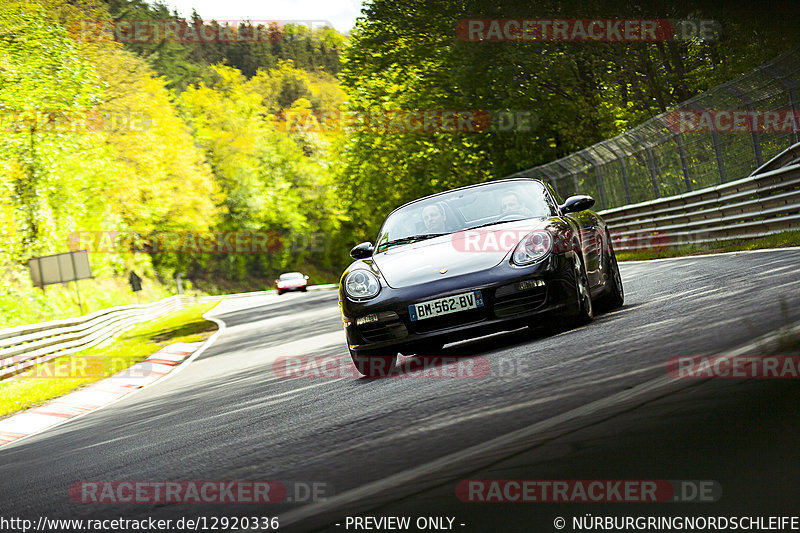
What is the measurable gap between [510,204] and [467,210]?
387 millimetres

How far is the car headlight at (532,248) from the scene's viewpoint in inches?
259

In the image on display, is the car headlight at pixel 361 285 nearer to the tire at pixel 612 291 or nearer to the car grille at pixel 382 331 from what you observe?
the car grille at pixel 382 331

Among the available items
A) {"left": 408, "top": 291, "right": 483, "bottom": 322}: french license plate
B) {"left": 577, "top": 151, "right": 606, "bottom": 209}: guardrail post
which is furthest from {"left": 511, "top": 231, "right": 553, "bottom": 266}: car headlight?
{"left": 577, "top": 151, "right": 606, "bottom": 209}: guardrail post

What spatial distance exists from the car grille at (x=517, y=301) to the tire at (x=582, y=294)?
1.39 feet

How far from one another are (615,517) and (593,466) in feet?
1.76

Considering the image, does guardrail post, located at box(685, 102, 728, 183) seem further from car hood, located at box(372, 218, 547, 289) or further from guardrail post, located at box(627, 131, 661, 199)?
car hood, located at box(372, 218, 547, 289)

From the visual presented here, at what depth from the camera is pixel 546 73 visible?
2708 cm

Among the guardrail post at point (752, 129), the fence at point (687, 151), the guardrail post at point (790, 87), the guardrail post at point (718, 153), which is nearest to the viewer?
the guardrail post at point (790, 87)

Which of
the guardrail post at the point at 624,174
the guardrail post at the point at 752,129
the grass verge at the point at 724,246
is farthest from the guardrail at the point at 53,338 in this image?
the guardrail post at the point at 624,174

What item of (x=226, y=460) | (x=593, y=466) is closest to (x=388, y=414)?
(x=226, y=460)

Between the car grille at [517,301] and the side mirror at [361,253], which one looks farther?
the side mirror at [361,253]

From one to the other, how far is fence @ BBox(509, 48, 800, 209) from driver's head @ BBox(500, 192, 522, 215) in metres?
6.77

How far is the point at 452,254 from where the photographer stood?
22.5 feet

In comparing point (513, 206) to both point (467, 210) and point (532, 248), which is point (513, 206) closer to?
point (467, 210)
